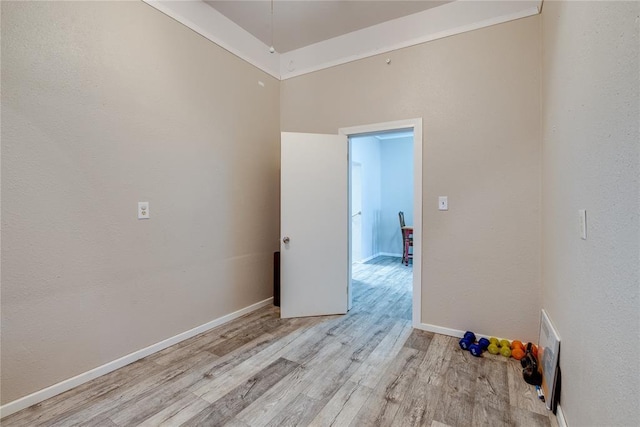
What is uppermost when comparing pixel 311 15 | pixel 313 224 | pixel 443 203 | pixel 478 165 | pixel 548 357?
pixel 311 15

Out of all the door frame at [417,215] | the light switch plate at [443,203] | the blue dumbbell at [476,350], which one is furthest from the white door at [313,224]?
the blue dumbbell at [476,350]

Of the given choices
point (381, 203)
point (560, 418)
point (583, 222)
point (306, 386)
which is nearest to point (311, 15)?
point (583, 222)

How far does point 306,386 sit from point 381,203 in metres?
5.29

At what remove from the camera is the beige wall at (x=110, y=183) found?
1646mm

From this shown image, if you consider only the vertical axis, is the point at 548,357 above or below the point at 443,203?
below

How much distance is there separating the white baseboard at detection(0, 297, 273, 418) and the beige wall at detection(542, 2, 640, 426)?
265 centimetres

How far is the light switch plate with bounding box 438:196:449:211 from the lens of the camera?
2.61 meters

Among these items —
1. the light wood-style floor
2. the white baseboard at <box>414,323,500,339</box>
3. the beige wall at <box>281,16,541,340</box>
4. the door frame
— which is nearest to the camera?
the light wood-style floor

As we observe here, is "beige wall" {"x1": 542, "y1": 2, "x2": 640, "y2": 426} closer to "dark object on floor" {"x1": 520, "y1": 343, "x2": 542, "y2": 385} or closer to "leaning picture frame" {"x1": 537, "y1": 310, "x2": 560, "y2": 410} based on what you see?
"leaning picture frame" {"x1": 537, "y1": 310, "x2": 560, "y2": 410}

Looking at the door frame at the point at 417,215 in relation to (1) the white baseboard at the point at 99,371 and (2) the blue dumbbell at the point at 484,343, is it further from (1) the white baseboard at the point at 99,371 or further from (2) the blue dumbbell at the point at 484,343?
(1) the white baseboard at the point at 99,371

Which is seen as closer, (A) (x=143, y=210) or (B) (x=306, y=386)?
(B) (x=306, y=386)

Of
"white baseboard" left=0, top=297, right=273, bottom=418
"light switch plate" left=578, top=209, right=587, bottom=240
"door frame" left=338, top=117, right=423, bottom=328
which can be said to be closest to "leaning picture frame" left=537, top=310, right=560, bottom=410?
"light switch plate" left=578, top=209, right=587, bottom=240

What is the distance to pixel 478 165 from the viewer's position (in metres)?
2.47

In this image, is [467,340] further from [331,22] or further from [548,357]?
[331,22]
